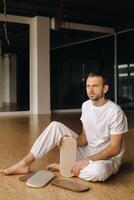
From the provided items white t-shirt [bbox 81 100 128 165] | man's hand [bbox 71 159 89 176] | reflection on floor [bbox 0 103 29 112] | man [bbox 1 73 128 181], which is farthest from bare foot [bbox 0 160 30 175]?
reflection on floor [bbox 0 103 29 112]

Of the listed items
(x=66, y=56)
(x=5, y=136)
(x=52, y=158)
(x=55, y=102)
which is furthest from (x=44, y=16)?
(x=52, y=158)

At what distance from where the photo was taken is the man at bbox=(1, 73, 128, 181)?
2.88 meters

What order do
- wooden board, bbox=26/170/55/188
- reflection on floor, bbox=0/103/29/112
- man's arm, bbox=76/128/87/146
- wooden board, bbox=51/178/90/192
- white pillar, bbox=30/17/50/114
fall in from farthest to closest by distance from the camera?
reflection on floor, bbox=0/103/29/112
white pillar, bbox=30/17/50/114
man's arm, bbox=76/128/87/146
wooden board, bbox=26/170/55/188
wooden board, bbox=51/178/90/192

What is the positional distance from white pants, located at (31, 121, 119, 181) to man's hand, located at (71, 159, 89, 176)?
3cm

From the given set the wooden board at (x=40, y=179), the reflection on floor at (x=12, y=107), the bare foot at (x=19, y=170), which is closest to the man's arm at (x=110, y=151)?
the wooden board at (x=40, y=179)

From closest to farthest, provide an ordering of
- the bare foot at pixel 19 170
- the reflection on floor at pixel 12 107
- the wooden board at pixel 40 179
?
the wooden board at pixel 40 179
the bare foot at pixel 19 170
the reflection on floor at pixel 12 107

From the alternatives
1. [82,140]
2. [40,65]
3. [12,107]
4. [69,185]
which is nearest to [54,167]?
[82,140]

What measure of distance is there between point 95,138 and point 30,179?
0.66 metres

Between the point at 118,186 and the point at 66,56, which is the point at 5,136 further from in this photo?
the point at 66,56

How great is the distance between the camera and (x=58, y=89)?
38.5 feet

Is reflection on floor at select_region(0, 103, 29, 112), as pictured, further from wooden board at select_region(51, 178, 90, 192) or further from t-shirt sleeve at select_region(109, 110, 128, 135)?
t-shirt sleeve at select_region(109, 110, 128, 135)

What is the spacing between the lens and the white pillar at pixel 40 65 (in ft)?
34.1

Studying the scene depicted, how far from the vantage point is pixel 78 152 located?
10.8 feet

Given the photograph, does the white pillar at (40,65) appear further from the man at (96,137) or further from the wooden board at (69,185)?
the wooden board at (69,185)
